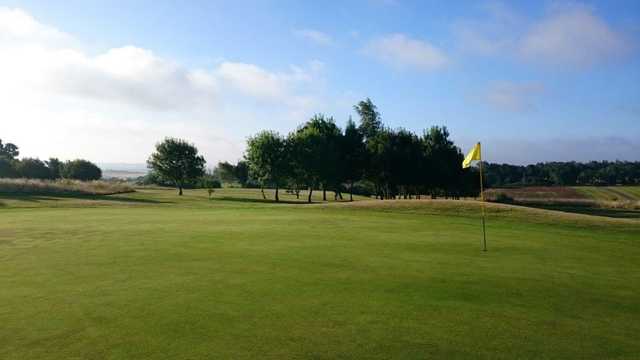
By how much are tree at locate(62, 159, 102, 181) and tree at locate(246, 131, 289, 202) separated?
83.6m

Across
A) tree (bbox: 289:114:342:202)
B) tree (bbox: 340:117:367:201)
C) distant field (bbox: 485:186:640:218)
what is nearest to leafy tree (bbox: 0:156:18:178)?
tree (bbox: 289:114:342:202)

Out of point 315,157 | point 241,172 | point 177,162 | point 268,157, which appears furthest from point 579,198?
point 241,172

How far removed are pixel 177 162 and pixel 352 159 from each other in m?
30.6

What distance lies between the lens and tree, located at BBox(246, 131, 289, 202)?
69250 mm

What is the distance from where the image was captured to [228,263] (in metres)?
13.1

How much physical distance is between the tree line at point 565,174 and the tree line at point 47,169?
369ft

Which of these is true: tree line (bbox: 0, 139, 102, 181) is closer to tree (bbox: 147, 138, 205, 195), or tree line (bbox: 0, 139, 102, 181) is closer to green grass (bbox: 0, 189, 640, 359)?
tree (bbox: 147, 138, 205, 195)

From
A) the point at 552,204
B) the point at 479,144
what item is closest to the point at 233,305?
the point at 479,144

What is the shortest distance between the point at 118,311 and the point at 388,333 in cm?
479

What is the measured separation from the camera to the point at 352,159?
75812 mm

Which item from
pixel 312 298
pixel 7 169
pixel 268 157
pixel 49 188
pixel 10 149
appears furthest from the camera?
pixel 10 149

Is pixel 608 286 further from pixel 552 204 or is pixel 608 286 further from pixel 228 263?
pixel 552 204

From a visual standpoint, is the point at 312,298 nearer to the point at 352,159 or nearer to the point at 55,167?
the point at 352,159

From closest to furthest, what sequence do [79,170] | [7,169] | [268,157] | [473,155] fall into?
1. [473,155]
2. [268,157]
3. [7,169]
4. [79,170]
